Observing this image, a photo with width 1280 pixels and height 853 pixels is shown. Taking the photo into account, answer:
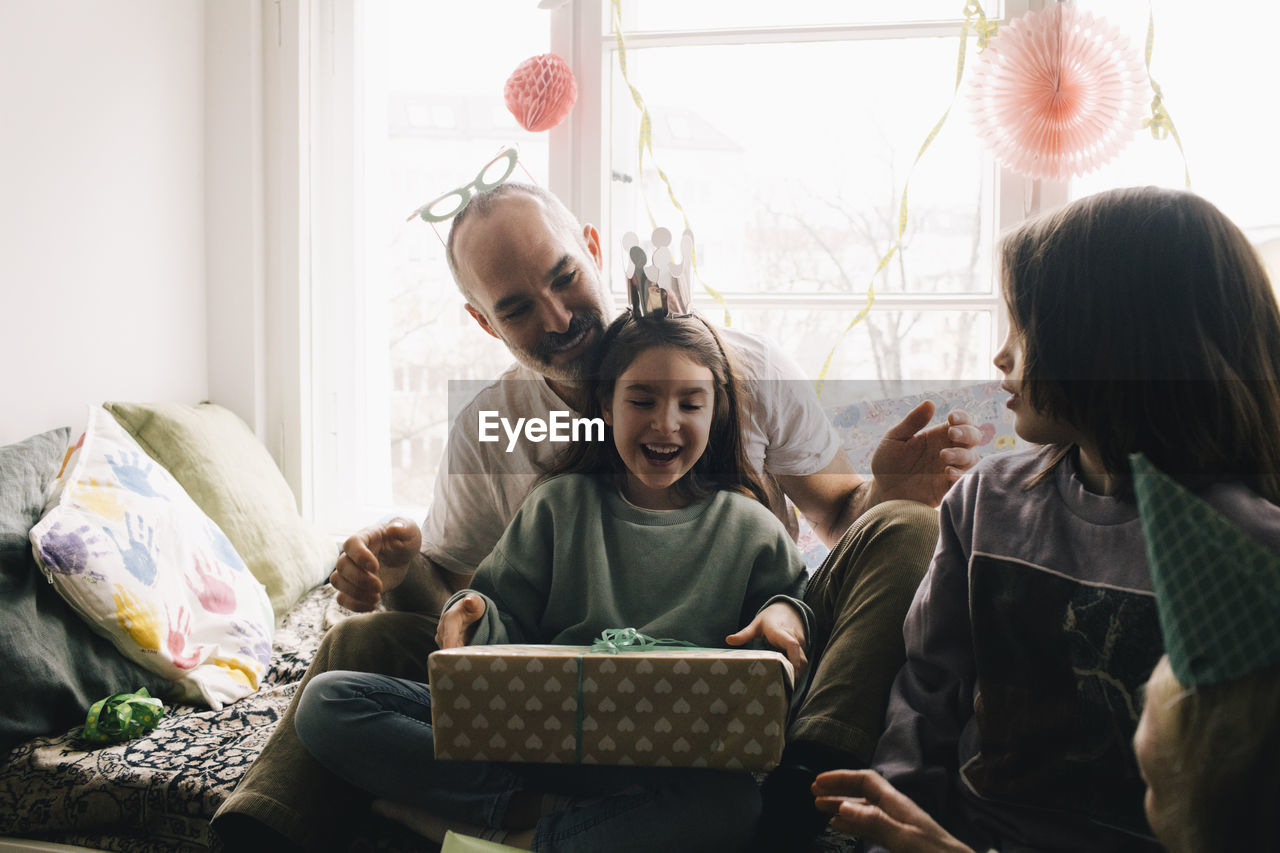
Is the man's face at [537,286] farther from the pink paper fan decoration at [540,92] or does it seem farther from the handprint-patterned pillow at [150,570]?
the handprint-patterned pillow at [150,570]

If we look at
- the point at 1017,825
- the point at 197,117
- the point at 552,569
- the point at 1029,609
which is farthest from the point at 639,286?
the point at 197,117

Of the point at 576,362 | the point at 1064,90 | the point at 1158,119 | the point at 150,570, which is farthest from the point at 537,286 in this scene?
the point at 1158,119

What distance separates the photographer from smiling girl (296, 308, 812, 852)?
918mm

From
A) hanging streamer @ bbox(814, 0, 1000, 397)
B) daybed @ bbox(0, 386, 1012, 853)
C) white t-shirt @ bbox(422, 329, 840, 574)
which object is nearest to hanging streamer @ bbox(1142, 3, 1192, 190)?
hanging streamer @ bbox(814, 0, 1000, 397)

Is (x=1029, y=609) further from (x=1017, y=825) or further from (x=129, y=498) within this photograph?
(x=129, y=498)

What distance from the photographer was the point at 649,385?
1.08m

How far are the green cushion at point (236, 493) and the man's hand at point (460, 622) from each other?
29.6 inches

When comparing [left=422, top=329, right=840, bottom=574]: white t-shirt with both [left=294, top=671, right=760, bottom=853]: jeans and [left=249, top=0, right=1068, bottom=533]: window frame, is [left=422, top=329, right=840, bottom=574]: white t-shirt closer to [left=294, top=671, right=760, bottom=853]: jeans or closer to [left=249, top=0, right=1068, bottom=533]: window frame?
[left=294, top=671, right=760, bottom=853]: jeans

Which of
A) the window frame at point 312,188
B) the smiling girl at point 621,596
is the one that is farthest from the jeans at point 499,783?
the window frame at point 312,188

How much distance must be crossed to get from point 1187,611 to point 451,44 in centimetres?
177

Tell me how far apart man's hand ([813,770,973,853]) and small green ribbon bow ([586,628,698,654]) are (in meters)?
0.20

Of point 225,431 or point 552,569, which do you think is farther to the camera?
point 225,431

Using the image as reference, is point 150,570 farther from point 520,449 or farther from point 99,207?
point 99,207

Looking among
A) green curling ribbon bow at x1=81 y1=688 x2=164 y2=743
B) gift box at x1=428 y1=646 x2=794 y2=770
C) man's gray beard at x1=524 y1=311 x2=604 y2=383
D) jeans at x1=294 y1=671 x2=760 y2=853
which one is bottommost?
green curling ribbon bow at x1=81 y1=688 x2=164 y2=743
